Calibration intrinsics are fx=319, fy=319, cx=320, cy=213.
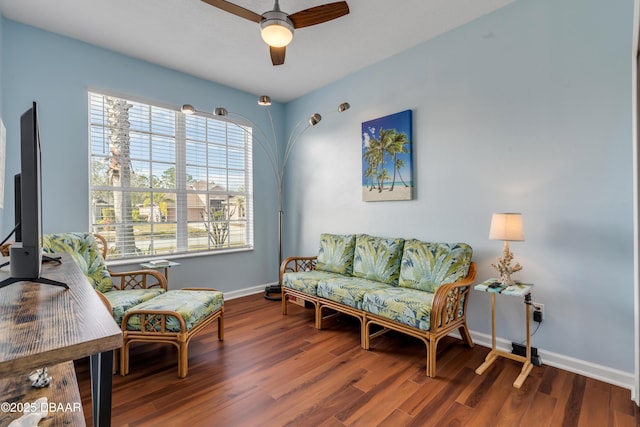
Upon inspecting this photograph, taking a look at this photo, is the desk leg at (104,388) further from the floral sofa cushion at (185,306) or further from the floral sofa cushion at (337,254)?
the floral sofa cushion at (337,254)

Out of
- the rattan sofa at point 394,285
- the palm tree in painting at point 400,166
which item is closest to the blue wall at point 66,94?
the rattan sofa at point 394,285

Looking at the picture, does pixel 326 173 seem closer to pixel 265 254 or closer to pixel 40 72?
pixel 265 254

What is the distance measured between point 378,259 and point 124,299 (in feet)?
7.50

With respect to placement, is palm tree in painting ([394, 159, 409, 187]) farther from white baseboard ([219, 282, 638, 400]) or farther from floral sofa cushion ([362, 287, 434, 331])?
white baseboard ([219, 282, 638, 400])

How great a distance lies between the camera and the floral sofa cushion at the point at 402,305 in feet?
7.73

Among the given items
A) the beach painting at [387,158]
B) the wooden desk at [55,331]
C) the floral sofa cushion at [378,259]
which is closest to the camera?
the wooden desk at [55,331]

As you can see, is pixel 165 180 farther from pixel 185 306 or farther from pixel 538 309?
pixel 538 309

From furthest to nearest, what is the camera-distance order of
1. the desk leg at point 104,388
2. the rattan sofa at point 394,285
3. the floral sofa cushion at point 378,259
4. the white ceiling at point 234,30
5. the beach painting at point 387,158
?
the beach painting at point 387,158, the floral sofa cushion at point 378,259, the white ceiling at point 234,30, the rattan sofa at point 394,285, the desk leg at point 104,388

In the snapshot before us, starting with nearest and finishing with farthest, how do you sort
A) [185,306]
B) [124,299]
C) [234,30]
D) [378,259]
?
[185,306], [124,299], [234,30], [378,259]

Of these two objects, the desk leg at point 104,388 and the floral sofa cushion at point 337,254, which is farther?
the floral sofa cushion at point 337,254

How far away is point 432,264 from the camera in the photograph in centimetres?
283

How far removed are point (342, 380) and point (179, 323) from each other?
48.5 inches

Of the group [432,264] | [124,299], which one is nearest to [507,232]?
[432,264]

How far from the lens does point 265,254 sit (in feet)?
15.4
